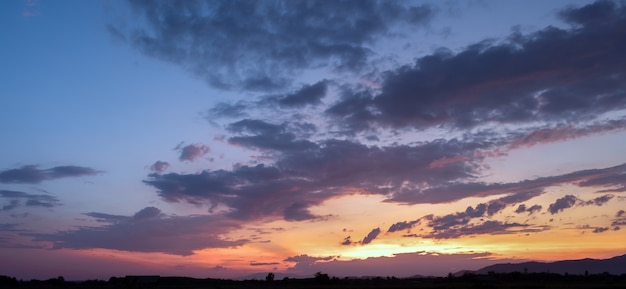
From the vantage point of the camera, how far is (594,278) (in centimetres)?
8125

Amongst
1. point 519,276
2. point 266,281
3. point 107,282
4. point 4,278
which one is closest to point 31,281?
point 4,278

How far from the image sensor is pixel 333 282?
266 feet

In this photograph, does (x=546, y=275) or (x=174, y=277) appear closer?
(x=546, y=275)

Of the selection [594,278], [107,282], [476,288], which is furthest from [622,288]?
[107,282]

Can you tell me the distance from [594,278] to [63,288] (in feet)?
240

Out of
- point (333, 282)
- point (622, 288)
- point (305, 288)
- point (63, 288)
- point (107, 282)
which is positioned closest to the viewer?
point (622, 288)

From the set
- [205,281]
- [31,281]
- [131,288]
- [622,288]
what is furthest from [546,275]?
[31,281]

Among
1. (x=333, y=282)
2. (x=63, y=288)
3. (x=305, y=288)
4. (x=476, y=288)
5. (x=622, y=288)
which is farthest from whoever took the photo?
(x=333, y=282)

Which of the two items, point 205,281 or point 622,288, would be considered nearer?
point 622,288

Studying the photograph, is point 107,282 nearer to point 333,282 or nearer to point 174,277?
point 174,277

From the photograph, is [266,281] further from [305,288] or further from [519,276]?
[519,276]

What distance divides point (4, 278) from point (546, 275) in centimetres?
8136

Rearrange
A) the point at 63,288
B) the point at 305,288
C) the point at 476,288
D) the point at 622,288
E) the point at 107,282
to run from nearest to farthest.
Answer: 1. the point at 622,288
2. the point at 476,288
3. the point at 305,288
4. the point at 63,288
5. the point at 107,282

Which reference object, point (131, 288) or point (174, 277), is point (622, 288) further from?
point (174, 277)
